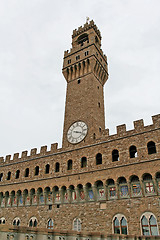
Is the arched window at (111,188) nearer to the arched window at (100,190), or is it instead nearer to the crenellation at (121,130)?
the arched window at (100,190)

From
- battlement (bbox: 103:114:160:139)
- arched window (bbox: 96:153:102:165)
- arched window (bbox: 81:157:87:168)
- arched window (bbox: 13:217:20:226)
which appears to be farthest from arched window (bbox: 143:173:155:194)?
arched window (bbox: 13:217:20:226)

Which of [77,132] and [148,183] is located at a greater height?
[77,132]

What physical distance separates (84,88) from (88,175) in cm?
1102

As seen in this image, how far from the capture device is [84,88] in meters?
25.4

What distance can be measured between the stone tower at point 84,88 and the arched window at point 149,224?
833 cm

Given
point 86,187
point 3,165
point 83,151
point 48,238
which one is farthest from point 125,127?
point 3,165

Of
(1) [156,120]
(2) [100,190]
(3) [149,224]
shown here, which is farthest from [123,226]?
(1) [156,120]

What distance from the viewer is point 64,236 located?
8391 mm

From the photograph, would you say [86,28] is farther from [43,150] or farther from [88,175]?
[88,175]

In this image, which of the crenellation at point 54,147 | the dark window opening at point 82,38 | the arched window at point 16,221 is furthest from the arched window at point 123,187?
the dark window opening at point 82,38

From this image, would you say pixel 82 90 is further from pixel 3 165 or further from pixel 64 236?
pixel 64 236

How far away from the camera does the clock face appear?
72.5 feet

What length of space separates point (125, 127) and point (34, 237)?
1337cm

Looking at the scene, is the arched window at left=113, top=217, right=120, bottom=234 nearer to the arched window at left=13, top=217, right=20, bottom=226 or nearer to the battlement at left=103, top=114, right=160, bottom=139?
the battlement at left=103, top=114, right=160, bottom=139
